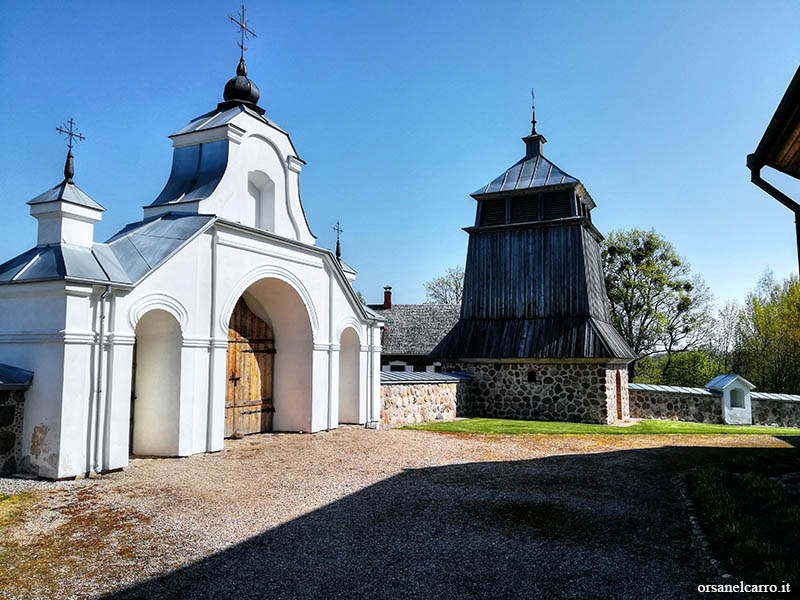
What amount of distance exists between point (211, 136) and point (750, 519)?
10259 millimetres

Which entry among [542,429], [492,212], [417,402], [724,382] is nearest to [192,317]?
[417,402]

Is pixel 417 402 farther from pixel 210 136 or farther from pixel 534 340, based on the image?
pixel 210 136

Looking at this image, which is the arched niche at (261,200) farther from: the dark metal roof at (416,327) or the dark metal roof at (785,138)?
the dark metal roof at (416,327)

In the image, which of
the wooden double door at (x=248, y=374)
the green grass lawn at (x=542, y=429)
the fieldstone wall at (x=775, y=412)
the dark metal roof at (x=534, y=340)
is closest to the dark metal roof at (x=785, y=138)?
the green grass lawn at (x=542, y=429)

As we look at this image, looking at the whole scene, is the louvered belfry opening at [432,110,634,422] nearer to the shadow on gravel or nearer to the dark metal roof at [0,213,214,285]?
the shadow on gravel

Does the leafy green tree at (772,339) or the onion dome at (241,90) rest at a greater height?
the onion dome at (241,90)

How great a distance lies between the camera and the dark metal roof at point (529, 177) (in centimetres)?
1992

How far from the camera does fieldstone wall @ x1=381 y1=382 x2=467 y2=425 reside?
15.0 metres

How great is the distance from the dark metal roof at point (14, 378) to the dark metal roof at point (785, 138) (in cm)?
909

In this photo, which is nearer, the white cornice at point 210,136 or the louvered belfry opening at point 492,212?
the white cornice at point 210,136

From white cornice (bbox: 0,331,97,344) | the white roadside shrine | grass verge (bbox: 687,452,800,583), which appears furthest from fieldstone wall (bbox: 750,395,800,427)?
white cornice (bbox: 0,331,97,344)

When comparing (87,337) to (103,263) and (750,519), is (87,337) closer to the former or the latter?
(103,263)

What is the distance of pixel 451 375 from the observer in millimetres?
18547

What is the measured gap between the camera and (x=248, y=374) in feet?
40.5
